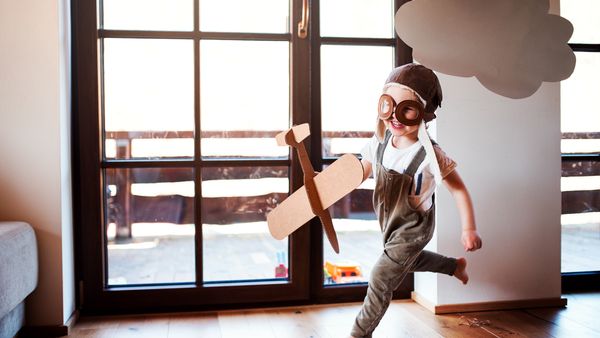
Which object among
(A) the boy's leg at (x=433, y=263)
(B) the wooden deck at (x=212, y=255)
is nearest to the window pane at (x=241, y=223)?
(B) the wooden deck at (x=212, y=255)

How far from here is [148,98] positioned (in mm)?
1948

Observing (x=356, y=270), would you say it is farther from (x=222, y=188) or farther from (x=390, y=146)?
(x=390, y=146)

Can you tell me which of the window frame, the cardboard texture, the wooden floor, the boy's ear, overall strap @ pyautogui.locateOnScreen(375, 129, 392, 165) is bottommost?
the wooden floor

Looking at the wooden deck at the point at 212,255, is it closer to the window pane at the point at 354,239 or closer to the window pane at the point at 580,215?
the window pane at the point at 354,239

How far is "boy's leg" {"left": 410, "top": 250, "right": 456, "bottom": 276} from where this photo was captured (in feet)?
5.32

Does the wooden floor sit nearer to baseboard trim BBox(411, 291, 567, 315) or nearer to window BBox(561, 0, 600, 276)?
baseboard trim BBox(411, 291, 567, 315)

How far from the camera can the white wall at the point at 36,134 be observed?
170 centimetres

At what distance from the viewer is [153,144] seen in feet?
6.40

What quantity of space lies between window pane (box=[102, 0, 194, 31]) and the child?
0.81 m

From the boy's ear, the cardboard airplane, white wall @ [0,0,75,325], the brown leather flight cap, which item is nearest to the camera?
the cardboard airplane

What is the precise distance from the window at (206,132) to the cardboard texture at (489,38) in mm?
311

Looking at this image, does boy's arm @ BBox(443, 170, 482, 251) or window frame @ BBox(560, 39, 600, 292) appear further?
window frame @ BBox(560, 39, 600, 292)

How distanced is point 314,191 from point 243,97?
0.69 metres

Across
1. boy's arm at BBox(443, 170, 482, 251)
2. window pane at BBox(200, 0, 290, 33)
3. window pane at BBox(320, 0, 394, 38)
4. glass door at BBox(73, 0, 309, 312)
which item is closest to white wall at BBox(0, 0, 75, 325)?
glass door at BBox(73, 0, 309, 312)
